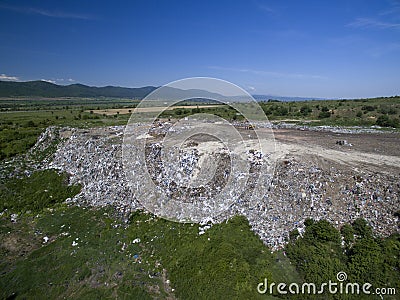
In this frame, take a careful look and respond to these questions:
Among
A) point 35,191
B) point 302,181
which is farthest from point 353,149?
point 35,191

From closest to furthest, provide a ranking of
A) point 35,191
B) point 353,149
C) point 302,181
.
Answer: point 302,181, point 353,149, point 35,191

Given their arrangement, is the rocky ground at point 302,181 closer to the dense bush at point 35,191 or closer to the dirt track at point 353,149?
the dirt track at point 353,149

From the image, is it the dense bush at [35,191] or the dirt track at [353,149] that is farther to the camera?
the dense bush at [35,191]

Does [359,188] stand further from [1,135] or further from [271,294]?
[1,135]

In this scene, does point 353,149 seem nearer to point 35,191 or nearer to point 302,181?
point 302,181

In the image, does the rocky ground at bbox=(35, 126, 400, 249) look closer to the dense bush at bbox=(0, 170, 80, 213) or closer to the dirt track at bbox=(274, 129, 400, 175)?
the dirt track at bbox=(274, 129, 400, 175)

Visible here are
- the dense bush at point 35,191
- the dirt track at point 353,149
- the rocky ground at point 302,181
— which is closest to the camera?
the rocky ground at point 302,181

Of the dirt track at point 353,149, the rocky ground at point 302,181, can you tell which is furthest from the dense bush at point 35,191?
the dirt track at point 353,149

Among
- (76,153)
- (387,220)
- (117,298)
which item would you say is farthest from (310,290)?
(76,153)

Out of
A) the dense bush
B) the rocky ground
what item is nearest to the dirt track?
the rocky ground
